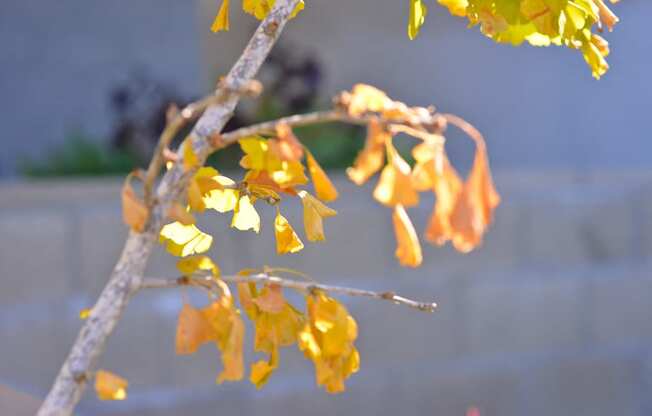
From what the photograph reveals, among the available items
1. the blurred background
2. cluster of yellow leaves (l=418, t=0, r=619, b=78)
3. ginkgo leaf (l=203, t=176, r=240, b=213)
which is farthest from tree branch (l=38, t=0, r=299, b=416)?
the blurred background

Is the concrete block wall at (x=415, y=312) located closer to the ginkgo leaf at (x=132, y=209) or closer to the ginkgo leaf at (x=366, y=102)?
the ginkgo leaf at (x=366, y=102)

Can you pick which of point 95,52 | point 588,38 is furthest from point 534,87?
point 588,38

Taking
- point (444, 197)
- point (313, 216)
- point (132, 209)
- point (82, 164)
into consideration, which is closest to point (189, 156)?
point (132, 209)

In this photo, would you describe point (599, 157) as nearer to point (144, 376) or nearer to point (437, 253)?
point (437, 253)

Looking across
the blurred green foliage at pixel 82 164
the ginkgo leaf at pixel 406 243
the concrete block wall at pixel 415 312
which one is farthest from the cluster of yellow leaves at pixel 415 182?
the blurred green foliage at pixel 82 164

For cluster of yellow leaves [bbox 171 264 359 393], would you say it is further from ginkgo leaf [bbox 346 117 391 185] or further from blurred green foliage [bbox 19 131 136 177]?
blurred green foliage [bbox 19 131 136 177]

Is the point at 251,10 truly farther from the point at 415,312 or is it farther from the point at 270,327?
the point at 415,312
